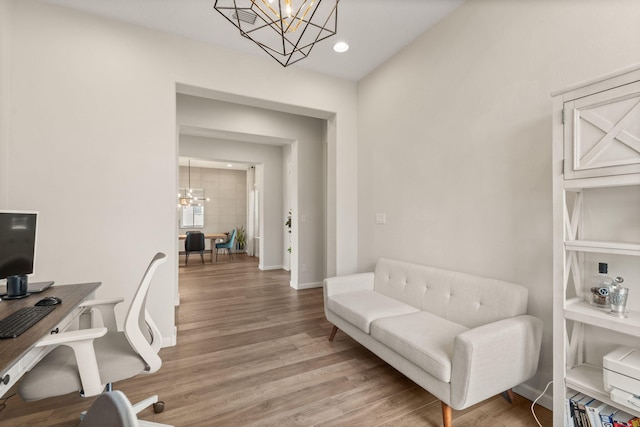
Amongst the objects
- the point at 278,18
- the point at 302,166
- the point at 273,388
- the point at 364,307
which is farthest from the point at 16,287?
the point at 302,166

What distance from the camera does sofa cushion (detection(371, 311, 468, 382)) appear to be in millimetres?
1686

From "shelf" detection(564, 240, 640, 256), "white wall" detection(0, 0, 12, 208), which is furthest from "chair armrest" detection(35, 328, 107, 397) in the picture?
"shelf" detection(564, 240, 640, 256)

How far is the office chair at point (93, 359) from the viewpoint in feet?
4.22

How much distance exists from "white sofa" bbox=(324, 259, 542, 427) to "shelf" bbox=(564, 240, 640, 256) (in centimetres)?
52

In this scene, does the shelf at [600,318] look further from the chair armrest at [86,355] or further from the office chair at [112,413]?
the chair armrest at [86,355]

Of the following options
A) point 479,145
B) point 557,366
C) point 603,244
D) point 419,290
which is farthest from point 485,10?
point 557,366

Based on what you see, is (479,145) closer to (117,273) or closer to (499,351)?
(499,351)

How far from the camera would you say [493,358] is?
1627 mm

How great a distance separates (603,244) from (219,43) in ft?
11.4

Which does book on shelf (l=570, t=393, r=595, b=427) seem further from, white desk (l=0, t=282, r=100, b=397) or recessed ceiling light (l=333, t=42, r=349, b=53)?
recessed ceiling light (l=333, t=42, r=349, b=53)

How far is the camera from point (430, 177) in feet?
9.07

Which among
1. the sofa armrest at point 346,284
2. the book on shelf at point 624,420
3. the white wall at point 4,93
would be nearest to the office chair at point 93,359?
the white wall at point 4,93

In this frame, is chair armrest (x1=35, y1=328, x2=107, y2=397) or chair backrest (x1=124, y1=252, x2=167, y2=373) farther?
chair backrest (x1=124, y1=252, x2=167, y2=373)

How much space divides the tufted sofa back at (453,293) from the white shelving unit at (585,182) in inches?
13.9
